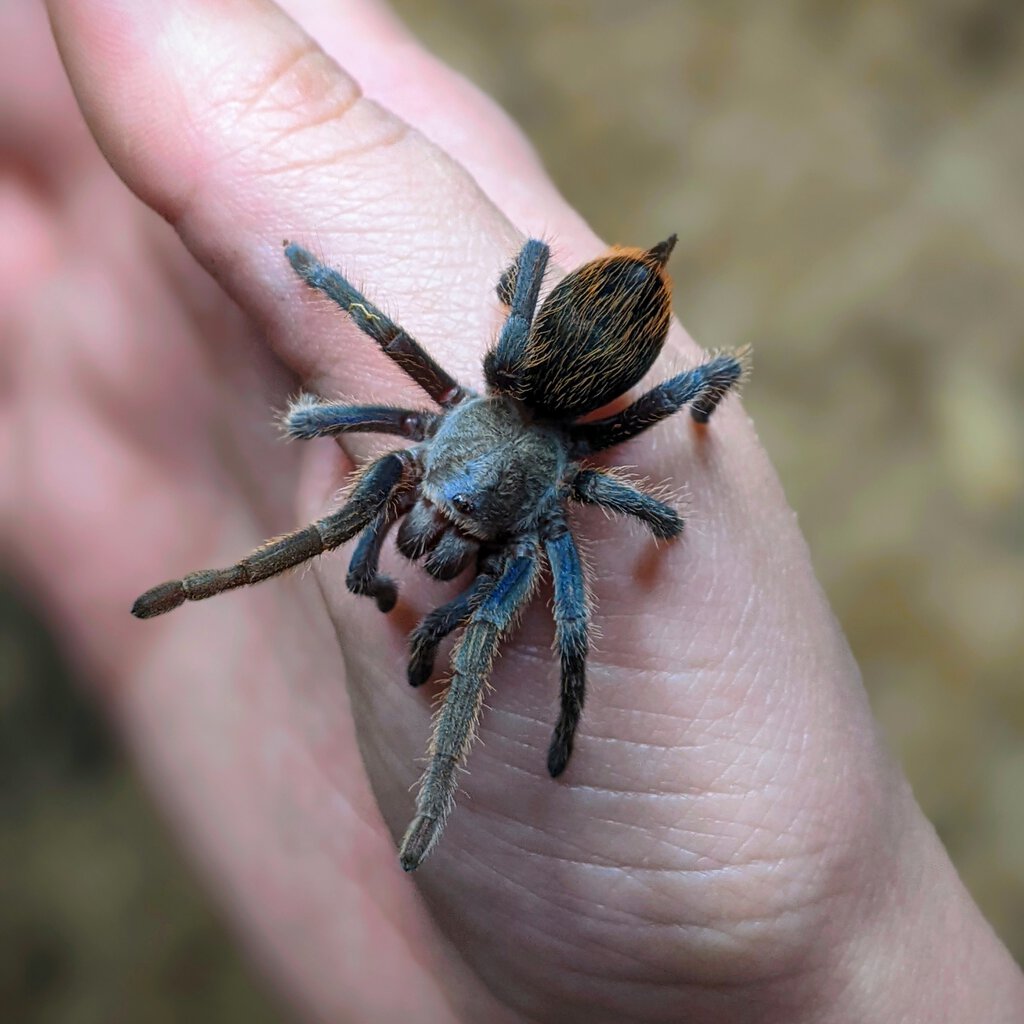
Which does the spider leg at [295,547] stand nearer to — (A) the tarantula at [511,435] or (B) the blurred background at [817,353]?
(A) the tarantula at [511,435]

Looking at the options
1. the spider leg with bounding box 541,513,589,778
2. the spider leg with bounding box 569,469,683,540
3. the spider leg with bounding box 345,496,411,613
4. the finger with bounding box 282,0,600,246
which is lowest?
the spider leg with bounding box 345,496,411,613

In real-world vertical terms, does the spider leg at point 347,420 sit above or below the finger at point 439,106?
below

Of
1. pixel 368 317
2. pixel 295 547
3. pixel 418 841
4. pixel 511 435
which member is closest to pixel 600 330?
pixel 511 435

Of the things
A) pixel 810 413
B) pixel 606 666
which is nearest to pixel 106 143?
Answer: pixel 606 666

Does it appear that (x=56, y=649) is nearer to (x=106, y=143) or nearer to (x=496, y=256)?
(x=106, y=143)

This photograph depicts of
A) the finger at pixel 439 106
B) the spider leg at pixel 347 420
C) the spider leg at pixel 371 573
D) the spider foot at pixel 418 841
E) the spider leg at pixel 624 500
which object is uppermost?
the finger at pixel 439 106

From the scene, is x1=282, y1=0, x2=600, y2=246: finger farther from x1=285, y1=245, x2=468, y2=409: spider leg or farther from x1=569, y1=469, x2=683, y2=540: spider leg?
x1=569, y1=469, x2=683, y2=540: spider leg

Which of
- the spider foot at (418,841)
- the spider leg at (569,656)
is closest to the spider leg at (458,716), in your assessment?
the spider foot at (418,841)

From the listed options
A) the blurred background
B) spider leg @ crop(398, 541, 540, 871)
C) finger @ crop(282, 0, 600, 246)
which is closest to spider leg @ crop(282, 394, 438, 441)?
spider leg @ crop(398, 541, 540, 871)
